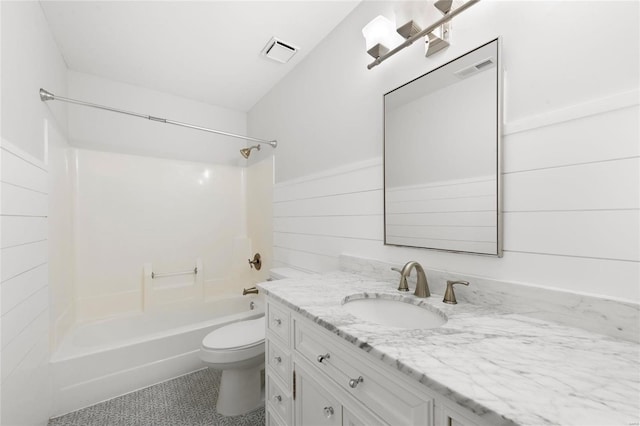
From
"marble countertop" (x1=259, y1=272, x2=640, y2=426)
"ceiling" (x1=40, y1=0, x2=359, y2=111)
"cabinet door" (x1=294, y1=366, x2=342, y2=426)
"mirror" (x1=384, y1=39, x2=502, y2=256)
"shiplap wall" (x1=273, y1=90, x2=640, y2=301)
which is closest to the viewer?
"marble countertop" (x1=259, y1=272, x2=640, y2=426)

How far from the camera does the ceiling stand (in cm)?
161

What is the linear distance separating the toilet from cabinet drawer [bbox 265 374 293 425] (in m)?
0.40

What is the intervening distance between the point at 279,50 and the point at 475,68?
143 cm

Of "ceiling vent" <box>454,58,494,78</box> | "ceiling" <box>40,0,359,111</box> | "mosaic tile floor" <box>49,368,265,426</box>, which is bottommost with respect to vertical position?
"mosaic tile floor" <box>49,368,265,426</box>

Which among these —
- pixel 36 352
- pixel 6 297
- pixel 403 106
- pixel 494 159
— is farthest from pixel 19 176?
pixel 494 159

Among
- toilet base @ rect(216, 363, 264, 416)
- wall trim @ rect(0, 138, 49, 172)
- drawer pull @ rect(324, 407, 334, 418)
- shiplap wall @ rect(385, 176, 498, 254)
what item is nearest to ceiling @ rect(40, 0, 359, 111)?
wall trim @ rect(0, 138, 49, 172)

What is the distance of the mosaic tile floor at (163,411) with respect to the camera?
1.65m

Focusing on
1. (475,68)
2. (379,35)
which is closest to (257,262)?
(379,35)

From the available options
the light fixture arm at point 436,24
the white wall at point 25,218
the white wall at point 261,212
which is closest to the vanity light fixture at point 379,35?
the light fixture arm at point 436,24

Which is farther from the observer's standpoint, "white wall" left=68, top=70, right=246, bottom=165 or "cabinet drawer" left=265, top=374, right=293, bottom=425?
"white wall" left=68, top=70, right=246, bottom=165

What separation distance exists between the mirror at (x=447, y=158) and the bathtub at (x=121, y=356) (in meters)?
1.71

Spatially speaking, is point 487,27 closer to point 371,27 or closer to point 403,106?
point 403,106

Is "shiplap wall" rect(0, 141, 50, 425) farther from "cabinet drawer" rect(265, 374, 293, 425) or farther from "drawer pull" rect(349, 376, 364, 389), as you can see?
"drawer pull" rect(349, 376, 364, 389)

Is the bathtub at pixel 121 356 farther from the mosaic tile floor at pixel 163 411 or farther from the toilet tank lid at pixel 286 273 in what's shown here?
the toilet tank lid at pixel 286 273
